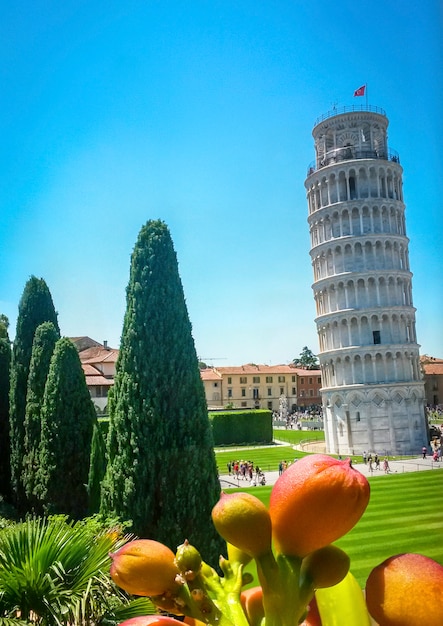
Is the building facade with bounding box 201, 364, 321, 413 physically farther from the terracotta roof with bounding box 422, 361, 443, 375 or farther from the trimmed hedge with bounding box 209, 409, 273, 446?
the trimmed hedge with bounding box 209, 409, 273, 446

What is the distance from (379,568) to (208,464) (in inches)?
327

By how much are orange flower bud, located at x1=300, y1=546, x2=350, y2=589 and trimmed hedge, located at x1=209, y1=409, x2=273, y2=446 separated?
51.3 m

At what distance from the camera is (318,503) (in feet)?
2.48

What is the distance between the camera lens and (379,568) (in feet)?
2.44

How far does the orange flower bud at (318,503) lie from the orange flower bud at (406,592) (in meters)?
0.08

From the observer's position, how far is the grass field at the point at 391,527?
45.8 feet

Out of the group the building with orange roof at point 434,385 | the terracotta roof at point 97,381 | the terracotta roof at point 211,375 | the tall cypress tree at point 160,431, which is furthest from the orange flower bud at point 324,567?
the terracotta roof at point 211,375

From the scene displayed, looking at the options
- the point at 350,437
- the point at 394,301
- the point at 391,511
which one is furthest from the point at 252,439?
the point at 391,511

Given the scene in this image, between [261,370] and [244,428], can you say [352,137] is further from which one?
[261,370]

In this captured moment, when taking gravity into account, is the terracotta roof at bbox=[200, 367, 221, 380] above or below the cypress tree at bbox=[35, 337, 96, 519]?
above

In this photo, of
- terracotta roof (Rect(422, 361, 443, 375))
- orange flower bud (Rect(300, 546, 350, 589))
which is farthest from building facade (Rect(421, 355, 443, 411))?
orange flower bud (Rect(300, 546, 350, 589))

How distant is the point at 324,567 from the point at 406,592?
12 centimetres

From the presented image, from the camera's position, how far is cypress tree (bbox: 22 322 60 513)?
14416 mm

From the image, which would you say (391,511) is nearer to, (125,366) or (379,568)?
(125,366)
